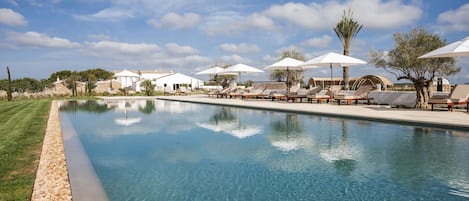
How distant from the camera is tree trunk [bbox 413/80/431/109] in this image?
37.1 feet

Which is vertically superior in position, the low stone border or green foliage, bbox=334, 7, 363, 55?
green foliage, bbox=334, 7, 363, 55

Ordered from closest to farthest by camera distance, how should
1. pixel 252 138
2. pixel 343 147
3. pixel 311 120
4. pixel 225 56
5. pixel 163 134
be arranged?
pixel 343 147 → pixel 252 138 → pixel 163 134 → pixel 311 120 → pixel 225 56

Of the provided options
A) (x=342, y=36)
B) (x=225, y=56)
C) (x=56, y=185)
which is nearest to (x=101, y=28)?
(x=225, y=56)

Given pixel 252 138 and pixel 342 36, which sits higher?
pixel 342 36

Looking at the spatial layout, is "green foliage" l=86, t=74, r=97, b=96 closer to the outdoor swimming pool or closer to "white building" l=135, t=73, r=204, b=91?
"white building" l=135, t=73, r=204, b=91

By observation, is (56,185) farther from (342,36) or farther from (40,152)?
(342,36)

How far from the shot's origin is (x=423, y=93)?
11.3m

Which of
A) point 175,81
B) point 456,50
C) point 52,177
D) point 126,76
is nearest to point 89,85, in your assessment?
point 126,76

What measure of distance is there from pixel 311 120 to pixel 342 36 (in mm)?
13404

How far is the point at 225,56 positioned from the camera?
4128 cm

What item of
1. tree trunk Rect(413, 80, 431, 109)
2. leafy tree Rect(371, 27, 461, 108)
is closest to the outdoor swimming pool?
tree trunk Rect(413, 80, 431, 109)

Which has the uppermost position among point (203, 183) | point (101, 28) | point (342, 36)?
point (101, 28)

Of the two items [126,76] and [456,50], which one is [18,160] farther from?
[126,76]

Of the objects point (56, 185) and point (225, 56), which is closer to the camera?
point (56, 185)
